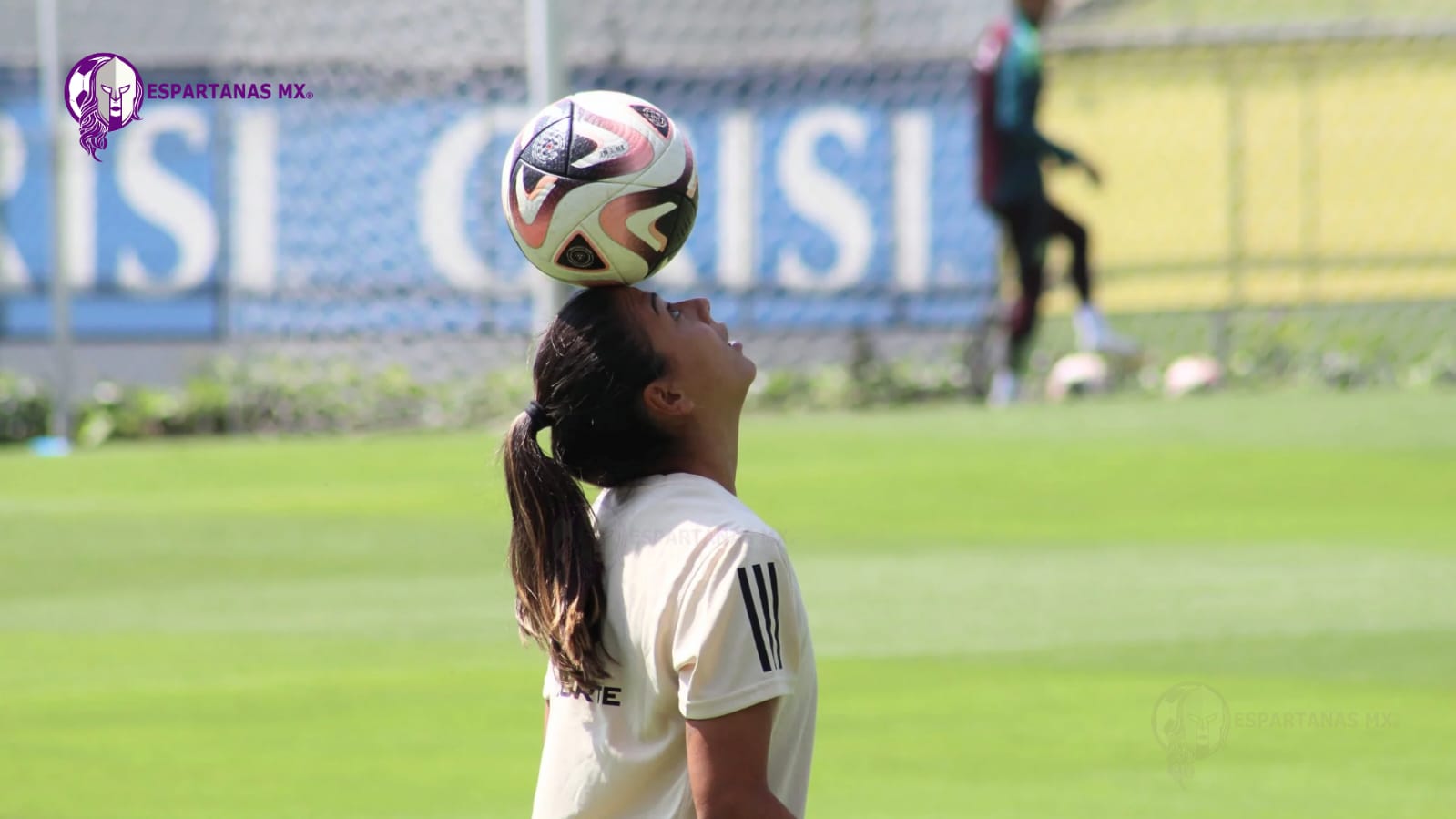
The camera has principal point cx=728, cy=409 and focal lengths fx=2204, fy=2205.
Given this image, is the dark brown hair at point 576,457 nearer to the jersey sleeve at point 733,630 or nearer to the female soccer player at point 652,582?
the female soccer player at point 652,582

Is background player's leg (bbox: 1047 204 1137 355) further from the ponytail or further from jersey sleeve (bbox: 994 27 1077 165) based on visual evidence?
the ponytail

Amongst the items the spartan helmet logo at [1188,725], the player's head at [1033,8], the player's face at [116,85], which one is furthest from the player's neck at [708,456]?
the player's head at [1033,8]

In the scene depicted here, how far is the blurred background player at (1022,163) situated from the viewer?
16875 mm

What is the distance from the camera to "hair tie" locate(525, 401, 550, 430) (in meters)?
3.25

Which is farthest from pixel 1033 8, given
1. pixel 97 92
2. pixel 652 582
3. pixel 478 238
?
pixel 652 582

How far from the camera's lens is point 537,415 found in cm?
327

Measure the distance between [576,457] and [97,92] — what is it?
24.4 ft

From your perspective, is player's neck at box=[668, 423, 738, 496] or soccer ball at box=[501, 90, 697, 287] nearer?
player's neck at box=[668, 423, 738, 496]

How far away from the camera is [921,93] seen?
20.5 metres

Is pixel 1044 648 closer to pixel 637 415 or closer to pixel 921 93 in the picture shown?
pixel 637 415

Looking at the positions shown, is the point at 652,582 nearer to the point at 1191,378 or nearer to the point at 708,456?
the point at 708,456

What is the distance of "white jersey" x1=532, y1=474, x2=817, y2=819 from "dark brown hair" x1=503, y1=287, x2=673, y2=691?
0.11 ft

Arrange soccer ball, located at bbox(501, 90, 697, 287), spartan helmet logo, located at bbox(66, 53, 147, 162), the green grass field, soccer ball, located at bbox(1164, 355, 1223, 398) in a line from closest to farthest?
soccer ball, located at bbox(501, 90, 697, 287)
the green grass field
spartan helmet logo, located at bbox(66, 53, 147, 162)
soccer ball, located at bbox(1164, 355, 1223, 398)

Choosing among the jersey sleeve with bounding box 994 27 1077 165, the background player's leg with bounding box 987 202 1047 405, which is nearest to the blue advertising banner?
the background player's leg with bounding box 987 202 1047 405
